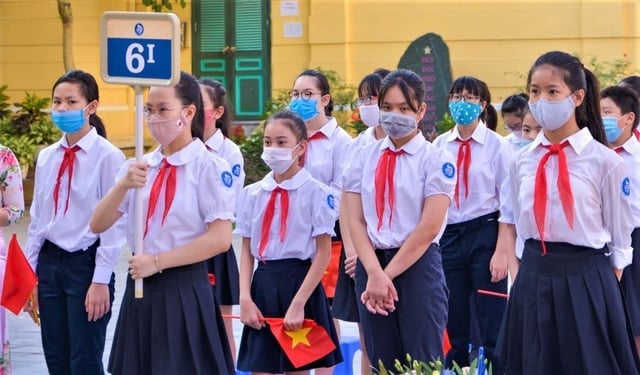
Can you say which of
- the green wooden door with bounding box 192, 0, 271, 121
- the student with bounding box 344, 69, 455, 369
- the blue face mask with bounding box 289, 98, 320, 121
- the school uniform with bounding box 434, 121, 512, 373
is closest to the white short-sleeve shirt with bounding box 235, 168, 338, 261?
the student with bounding box 344, 69, 455, 369

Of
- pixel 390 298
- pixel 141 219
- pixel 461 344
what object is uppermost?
pixel 141 219

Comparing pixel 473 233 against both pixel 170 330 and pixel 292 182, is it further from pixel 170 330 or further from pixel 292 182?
pixel 170 330

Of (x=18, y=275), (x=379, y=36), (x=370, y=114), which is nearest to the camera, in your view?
(x=18, y=275)

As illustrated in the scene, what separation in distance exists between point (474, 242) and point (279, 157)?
1659 millimetres

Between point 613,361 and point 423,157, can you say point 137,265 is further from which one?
point 613,361

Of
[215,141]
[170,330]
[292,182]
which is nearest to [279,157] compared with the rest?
[292,182]

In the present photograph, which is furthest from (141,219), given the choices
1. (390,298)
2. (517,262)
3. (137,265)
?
(517,262)

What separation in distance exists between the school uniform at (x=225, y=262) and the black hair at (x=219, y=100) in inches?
7.1

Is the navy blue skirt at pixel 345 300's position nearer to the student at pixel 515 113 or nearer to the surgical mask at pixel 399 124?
the surgical mask at pixel 399 124

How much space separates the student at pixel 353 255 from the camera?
278 inches

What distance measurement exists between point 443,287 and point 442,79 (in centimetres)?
1171

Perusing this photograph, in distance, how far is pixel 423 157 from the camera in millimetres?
6008

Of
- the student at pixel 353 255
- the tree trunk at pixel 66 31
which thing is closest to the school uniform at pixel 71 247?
the student at pixel 353 255

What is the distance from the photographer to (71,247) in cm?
632
